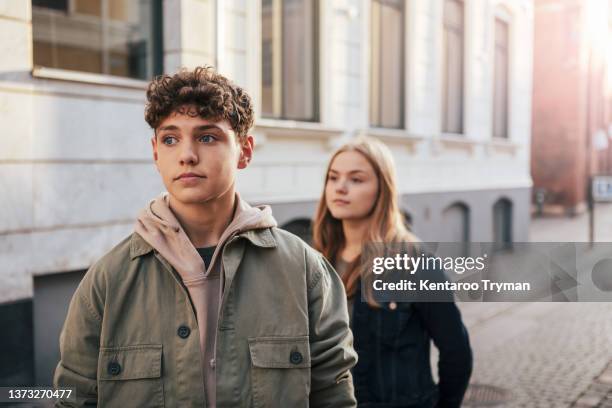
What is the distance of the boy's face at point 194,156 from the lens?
1965mm

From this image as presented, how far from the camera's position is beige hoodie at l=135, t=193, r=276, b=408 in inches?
74.9

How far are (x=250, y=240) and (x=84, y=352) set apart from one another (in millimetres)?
544

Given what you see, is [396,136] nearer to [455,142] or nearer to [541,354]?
[455,142]

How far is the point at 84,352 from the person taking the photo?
6.08 feet

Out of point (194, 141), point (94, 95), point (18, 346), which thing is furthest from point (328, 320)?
point (94, 95)

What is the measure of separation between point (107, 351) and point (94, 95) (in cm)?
461

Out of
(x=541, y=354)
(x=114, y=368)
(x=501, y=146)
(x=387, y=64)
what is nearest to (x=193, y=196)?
(x=114, y=368)

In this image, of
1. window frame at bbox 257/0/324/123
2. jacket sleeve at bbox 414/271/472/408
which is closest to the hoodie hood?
jacket sleeve at bbox 414/271/472/408

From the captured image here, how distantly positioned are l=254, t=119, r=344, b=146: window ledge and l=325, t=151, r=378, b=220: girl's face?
4.37 m

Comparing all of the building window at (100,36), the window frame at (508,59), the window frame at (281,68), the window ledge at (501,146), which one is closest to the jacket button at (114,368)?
the building window at (100,36)

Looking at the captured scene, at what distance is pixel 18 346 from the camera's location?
18.1ft

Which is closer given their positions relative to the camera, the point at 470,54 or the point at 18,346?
the point at 18,346

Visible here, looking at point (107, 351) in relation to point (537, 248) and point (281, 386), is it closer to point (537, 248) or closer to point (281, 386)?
point (281, 386)

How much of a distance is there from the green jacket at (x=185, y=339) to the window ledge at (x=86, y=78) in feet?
13.6
